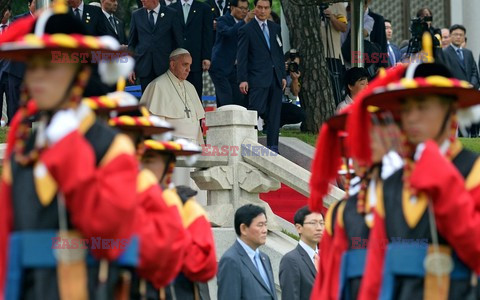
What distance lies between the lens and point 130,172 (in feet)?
21.0

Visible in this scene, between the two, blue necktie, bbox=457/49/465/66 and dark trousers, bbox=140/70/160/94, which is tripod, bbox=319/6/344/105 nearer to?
blue necktie, bbox=457/49/465/66

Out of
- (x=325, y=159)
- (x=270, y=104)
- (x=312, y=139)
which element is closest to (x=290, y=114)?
(x=312, y=139)

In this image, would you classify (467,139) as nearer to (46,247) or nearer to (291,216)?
(291,216)

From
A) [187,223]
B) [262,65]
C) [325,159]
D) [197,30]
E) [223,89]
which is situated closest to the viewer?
[325,159]

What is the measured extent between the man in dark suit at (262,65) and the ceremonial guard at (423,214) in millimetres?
8028

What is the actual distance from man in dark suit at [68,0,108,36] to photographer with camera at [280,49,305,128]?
2.88m

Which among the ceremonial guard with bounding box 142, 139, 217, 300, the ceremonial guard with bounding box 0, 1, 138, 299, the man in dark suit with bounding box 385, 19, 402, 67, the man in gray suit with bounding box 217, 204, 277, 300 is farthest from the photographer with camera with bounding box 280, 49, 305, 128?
the ceremonial guard with bounding box 0, 1, 138, 299

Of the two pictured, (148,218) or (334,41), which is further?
(334,41)

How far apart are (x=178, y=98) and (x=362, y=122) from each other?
23.1 feet

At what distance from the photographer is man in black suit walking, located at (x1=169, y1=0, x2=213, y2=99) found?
15.9 m

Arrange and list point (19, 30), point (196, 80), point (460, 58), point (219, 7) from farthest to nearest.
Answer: point (460, 58), point (219, 7), point (196, 80), point (19, 30)

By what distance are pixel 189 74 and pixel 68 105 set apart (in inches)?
365

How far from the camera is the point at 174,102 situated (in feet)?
46.9

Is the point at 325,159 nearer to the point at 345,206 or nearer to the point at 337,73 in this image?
the point at 345,206
